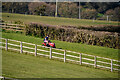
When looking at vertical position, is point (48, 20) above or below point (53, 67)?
above

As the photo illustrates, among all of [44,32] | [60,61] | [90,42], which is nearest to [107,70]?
[60,61]

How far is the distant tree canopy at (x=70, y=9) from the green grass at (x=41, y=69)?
21.8 metres

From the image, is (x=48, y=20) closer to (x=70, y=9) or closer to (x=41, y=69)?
(x=70, y=9)

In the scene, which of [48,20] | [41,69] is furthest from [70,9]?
[41,69]

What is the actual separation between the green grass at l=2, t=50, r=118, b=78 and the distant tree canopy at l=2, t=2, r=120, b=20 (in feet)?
71.6

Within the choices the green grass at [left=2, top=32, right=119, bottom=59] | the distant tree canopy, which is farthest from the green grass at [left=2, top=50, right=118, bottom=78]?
the distant tree canopy

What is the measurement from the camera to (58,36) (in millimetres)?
36094

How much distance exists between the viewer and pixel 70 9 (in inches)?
1838

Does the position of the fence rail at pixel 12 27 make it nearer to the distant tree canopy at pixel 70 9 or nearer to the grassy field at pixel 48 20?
the grassy field at pixel 48 20

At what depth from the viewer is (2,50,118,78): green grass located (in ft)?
61.7

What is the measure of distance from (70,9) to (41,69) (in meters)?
27.3

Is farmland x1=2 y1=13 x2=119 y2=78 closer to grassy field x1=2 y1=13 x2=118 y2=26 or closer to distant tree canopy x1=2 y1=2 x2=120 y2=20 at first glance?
grassy field x1=2 y1=13 x2=118 y2=26

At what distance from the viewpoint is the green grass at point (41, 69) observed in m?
18.8

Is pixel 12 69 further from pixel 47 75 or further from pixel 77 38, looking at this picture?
pixel 77 38
